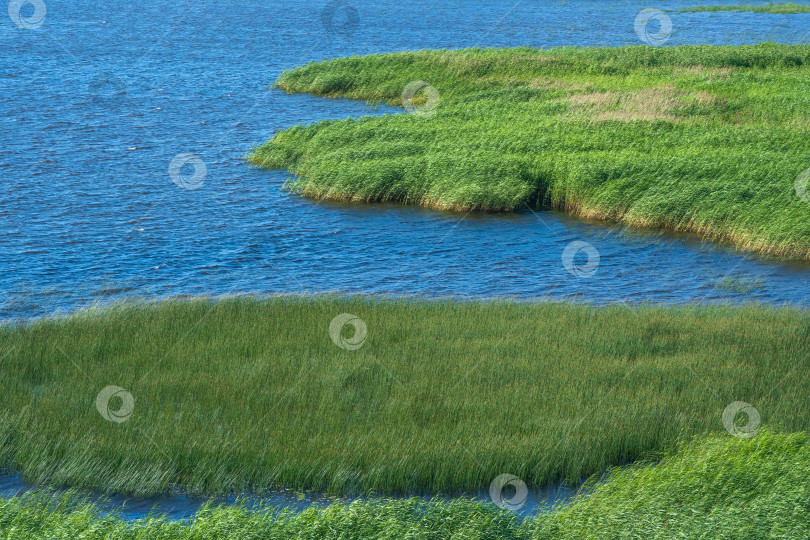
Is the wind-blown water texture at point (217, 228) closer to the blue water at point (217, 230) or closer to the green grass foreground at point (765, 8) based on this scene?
the blue water at point (217, 230)

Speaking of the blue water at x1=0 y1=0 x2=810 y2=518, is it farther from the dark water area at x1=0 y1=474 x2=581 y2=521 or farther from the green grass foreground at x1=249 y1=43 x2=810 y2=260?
the green grass foreground at x1=249 y1=43 x2=810 y2=260

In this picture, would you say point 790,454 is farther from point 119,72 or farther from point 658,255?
point 119,72

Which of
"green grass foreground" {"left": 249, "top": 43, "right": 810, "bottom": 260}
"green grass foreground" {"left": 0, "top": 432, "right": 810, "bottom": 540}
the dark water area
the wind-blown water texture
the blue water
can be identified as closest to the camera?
"green grass foreground" {"left": 0, "top": 432, "right": 810, "bottom": 540}

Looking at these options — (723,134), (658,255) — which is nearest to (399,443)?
(658,255)

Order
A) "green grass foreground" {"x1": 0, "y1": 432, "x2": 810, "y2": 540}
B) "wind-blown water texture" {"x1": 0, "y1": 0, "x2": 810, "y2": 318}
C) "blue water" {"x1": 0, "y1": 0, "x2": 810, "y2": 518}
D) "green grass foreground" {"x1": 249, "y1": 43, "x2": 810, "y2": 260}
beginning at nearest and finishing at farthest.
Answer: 1. "green grass foreground" {"x1": 0, "y1": 432, "x2": 810, "y2": 540}
2. "blue water" {"x1": 0, "y1": 0, "x2": 810, "y2": 518}
3. "wind-blown water texture" {"x1": 0, "y1": 0, "x2": 810, "y2": 318}
4. "green grass foreground" {"x1": 249, "y1": 43, "x2": 810, "y2": 260}

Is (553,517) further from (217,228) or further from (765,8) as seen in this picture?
(765,8)

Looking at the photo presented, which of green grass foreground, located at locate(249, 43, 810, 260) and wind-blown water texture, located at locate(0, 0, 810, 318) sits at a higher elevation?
green grass foreground, located at locate(249, 43, 810, 260)

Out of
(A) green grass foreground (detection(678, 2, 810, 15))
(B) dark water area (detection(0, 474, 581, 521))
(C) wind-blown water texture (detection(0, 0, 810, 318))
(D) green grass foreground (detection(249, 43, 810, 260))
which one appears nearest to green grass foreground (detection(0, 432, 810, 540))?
(B) dark water area (detection(0, 474, 581, 521))

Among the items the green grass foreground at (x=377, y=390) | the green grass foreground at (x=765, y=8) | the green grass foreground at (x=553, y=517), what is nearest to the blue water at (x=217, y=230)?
the green grass foreground at (x=377, y=390)
